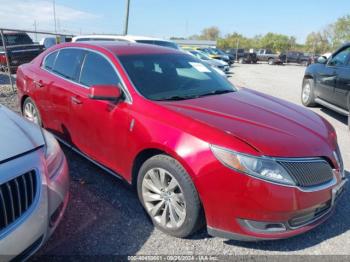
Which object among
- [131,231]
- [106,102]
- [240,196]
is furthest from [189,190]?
[106,102]

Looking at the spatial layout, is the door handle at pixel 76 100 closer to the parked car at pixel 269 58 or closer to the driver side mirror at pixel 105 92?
the driver side mirror at pixel 105 92

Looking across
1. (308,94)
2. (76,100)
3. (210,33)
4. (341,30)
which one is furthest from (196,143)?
(210,33)

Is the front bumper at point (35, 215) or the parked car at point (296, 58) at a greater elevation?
the front bumper at point (35, 215)

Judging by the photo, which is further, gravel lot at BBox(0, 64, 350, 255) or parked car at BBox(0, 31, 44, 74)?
parked car at BBox(0, 31, 44, 74)

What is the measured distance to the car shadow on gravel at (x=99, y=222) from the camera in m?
2.67

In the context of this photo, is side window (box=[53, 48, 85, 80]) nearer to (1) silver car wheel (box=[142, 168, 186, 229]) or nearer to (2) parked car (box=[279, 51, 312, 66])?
(1) silver car wheel (box=[142, 168, 186, 229])

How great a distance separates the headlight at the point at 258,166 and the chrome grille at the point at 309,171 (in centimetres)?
6

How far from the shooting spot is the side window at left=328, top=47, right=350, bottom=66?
22.8ft

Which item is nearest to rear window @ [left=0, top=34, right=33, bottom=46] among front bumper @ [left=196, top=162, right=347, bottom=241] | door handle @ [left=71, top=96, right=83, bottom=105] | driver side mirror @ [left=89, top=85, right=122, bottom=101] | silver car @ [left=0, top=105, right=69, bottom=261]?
door handle @ [left=71, top=96, right=83, bottom=105]

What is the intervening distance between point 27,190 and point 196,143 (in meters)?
1.24

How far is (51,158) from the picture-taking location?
8.23 feet

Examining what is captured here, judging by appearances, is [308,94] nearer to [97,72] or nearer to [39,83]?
[97,72]

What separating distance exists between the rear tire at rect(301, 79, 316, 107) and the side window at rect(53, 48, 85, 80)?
634 centimetres

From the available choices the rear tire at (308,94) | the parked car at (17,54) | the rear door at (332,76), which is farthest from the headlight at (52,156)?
the parked car at (17,54)
